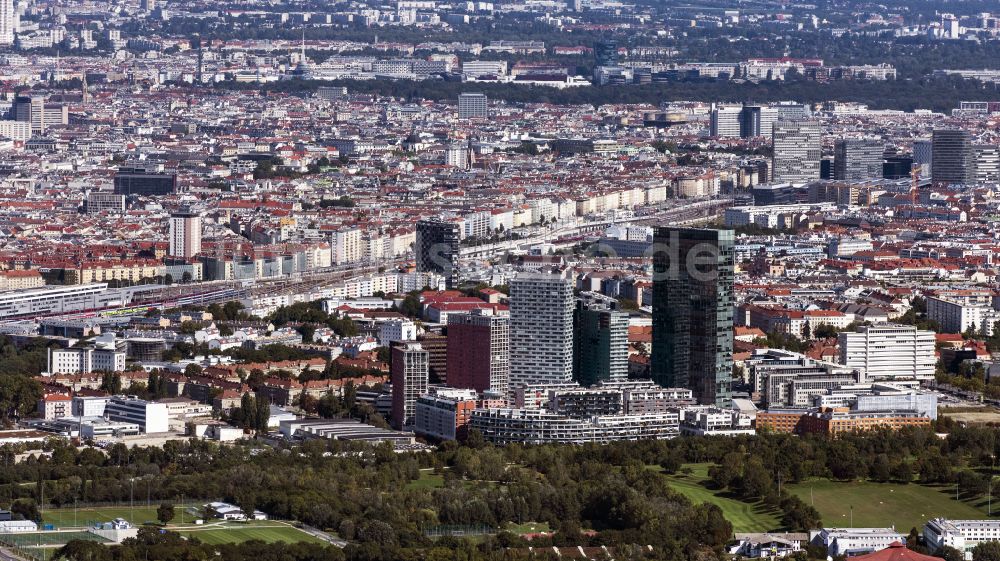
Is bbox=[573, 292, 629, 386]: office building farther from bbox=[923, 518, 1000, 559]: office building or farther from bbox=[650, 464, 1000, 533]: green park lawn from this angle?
bbox=[923, 518, 1000, 559]: office building

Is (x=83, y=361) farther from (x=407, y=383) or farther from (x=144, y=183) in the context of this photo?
(x=144, y=183)

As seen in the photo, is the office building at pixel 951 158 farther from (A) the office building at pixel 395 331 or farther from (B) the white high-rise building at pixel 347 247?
(A) the office building at pixel 395 331

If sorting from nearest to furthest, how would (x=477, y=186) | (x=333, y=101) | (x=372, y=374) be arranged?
(x=372, y=374), (x=477, y=186), (x=333, y=101)

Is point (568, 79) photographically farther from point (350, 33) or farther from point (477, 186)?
point (477, 186)

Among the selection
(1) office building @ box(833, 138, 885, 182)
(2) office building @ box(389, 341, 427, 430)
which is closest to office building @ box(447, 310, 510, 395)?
(2) office building @ box(389, 341, 427, 430)

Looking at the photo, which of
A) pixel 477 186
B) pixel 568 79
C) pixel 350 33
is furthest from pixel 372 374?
pixel 350 33

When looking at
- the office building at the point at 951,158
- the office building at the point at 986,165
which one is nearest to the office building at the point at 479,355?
the office building at the point at 951,158
